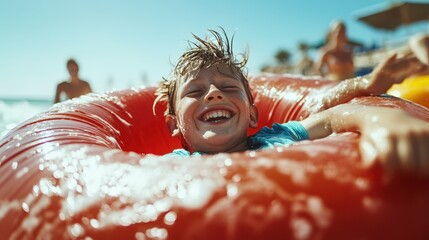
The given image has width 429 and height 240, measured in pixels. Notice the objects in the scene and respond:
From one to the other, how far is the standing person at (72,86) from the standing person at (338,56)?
116 inches

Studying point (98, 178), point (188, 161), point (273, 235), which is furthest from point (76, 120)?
point (273, 235)

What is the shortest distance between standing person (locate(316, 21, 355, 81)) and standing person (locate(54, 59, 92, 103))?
2.95 m

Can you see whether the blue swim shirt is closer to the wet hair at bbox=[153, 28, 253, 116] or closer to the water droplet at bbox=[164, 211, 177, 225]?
the wet hair at bbox=[153, 28, 253, 116]

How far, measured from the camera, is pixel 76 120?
1638 millimetres

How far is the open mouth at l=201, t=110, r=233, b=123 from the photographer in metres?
1.53

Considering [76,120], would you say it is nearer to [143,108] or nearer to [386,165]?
[143,108]

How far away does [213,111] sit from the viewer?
1.53 m

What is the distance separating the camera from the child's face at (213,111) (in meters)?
1.52

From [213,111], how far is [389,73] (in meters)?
0.78

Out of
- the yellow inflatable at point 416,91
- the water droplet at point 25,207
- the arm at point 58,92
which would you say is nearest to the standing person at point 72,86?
the arm at point 58,92

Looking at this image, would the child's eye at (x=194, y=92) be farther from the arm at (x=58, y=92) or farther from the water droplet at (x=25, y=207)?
Result: the arm at (x=58, y=92)

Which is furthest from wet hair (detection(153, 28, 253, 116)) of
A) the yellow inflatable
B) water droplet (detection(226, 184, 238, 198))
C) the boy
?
the yellow inflatable

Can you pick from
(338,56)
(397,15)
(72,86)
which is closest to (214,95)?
(338,56)

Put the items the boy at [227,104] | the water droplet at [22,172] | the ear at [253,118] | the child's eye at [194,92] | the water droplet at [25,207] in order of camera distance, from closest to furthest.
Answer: the water droplet at [25,207] < the water droplet at [22,172] < the boy at [227,104] < the child's eye at [194,92] < the ear at [253,118]
